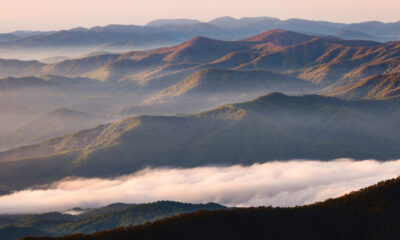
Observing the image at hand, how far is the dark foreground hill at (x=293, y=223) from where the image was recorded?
339 ft

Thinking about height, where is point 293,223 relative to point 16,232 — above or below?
below

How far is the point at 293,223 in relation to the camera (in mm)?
109062

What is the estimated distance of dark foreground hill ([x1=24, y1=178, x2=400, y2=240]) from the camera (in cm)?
10331

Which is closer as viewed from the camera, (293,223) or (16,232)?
(293,223)

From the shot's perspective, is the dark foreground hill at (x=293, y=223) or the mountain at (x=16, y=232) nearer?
the dark foreground hill at (x=293, y=223)

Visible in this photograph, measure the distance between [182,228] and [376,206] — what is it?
40.6 m

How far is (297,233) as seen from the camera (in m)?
106

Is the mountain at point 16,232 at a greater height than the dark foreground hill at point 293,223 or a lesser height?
greater

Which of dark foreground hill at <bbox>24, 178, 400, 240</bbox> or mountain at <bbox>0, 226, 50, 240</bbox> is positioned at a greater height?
mountain at <bbox>0, 226, 50, 240</bbox>

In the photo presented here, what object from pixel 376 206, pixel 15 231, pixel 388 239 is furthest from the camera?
pixel 15 231

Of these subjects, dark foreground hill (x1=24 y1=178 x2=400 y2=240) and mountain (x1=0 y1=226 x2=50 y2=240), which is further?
mountain (x1=0 y1=226 x2=50 y2=240)

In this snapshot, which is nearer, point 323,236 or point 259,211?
point 323,236

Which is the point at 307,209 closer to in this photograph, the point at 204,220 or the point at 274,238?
the point at 274,238

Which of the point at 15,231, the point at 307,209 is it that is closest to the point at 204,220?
the point at 307,209
